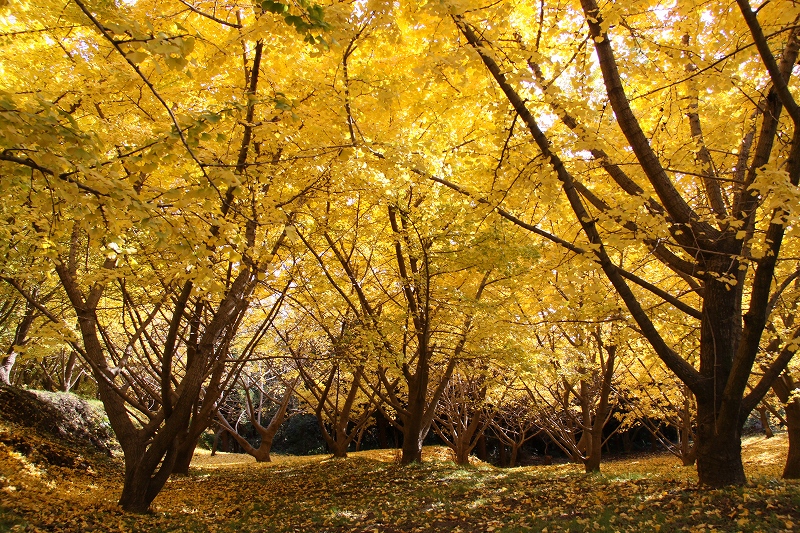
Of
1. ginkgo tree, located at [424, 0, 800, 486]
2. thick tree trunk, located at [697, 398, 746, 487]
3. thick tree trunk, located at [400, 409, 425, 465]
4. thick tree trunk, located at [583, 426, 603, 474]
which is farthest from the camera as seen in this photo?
thick tree trunk, located at [400, 409, 425, 465]

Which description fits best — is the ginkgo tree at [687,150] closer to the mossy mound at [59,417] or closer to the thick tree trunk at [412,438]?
the thick tree trunk at [412,438]

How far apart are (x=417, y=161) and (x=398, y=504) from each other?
4804 mm

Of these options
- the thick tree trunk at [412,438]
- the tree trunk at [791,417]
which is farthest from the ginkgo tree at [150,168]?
the tree trunk at [791,417]

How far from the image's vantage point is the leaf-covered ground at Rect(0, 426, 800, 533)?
14.8 feet

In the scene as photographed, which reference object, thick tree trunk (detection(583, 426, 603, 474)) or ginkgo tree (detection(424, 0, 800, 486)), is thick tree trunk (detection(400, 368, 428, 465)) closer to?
thick tree trunk (detection(583, 426, 603, 474))

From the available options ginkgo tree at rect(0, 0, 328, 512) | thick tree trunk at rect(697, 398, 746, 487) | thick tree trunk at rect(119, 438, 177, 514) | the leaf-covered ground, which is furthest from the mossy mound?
thick tree trunk at rect(697, 398, 746, 487)

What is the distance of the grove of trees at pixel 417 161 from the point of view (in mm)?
3326

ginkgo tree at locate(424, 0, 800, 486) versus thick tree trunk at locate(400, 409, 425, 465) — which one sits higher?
ginkgo tree at locate(424, 0, 800, 486)

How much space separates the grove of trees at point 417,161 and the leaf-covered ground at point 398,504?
0.70m

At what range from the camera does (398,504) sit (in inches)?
264

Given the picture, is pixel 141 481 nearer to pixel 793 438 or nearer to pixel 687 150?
pixel 687 150

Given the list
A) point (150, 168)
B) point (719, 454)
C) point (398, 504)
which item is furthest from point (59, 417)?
point (719, 454)

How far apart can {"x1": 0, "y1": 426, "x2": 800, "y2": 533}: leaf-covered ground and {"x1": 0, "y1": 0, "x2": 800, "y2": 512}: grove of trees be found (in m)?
0.70

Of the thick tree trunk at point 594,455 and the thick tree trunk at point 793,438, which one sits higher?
the thick tree trunk at point 793,438
